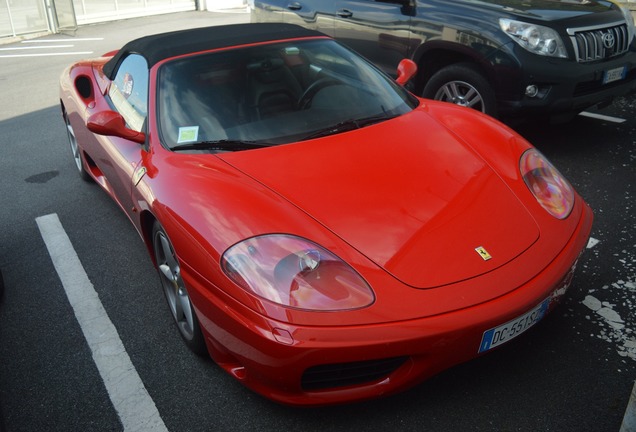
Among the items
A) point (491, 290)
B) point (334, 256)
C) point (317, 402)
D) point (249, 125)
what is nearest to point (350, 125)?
point (249, 125)

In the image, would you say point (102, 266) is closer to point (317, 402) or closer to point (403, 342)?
point (317, 402)

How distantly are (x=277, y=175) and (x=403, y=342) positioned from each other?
0.94m

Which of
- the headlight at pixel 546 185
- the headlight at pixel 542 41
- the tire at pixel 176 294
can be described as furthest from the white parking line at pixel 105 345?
the headlight at pixel 542 41

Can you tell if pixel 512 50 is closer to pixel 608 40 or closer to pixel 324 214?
pixel 608 40

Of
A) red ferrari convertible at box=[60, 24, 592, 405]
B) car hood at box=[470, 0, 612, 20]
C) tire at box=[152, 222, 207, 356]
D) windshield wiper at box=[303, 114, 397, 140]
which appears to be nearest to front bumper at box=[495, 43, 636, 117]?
car hood at box=[470, 0, 612, 20]

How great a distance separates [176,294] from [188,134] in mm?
745

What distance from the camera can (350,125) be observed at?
9.86 ft

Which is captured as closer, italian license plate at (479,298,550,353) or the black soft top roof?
italian license plate at (479,298,550,353)

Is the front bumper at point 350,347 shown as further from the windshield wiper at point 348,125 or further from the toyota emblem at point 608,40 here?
the toyota emblem at point 608,40

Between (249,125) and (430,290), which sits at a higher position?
(249,125)

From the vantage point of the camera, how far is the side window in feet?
10.6

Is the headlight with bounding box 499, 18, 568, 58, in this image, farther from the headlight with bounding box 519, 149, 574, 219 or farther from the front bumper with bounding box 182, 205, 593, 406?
the front bumper with bounding box 182, 205, 593, 406

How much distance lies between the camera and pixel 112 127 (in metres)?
2.97

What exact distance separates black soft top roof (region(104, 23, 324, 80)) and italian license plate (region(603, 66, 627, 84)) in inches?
93.8
